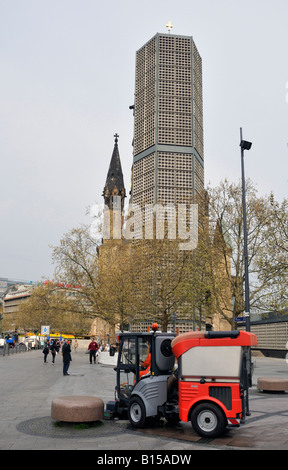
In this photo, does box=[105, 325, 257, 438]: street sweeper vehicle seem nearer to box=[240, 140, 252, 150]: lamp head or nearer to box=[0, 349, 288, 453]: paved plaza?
box=[0, 349, 288, 453]: paved plaza

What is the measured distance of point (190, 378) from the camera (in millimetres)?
8539

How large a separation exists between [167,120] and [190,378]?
67815 millimetres

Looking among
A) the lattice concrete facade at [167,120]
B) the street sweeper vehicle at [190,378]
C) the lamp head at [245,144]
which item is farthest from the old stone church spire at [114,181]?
the street sweeper vehicle at [190,378]

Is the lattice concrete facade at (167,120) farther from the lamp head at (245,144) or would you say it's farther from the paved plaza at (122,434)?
the paved plaza at (122,434)

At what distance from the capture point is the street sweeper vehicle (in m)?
8.15

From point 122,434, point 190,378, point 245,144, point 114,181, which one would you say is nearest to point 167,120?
point 114,181

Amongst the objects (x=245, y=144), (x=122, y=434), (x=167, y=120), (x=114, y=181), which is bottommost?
(x=122, y=434)

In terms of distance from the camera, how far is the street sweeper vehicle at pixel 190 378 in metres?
8.15

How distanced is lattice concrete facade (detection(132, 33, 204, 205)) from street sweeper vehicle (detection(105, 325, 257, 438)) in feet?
185

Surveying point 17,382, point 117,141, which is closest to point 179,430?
point 17,382

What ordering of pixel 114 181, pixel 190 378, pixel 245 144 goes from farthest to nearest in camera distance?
pixel 114 181
pixel 245 144
pixel 190 378

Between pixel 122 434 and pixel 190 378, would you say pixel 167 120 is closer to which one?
pixel 190 378

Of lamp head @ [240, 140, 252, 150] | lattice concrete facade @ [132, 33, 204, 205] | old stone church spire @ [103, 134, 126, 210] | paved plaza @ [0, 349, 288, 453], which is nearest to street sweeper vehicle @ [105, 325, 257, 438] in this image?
paved plaza @ [0, 349, 288, 453]
